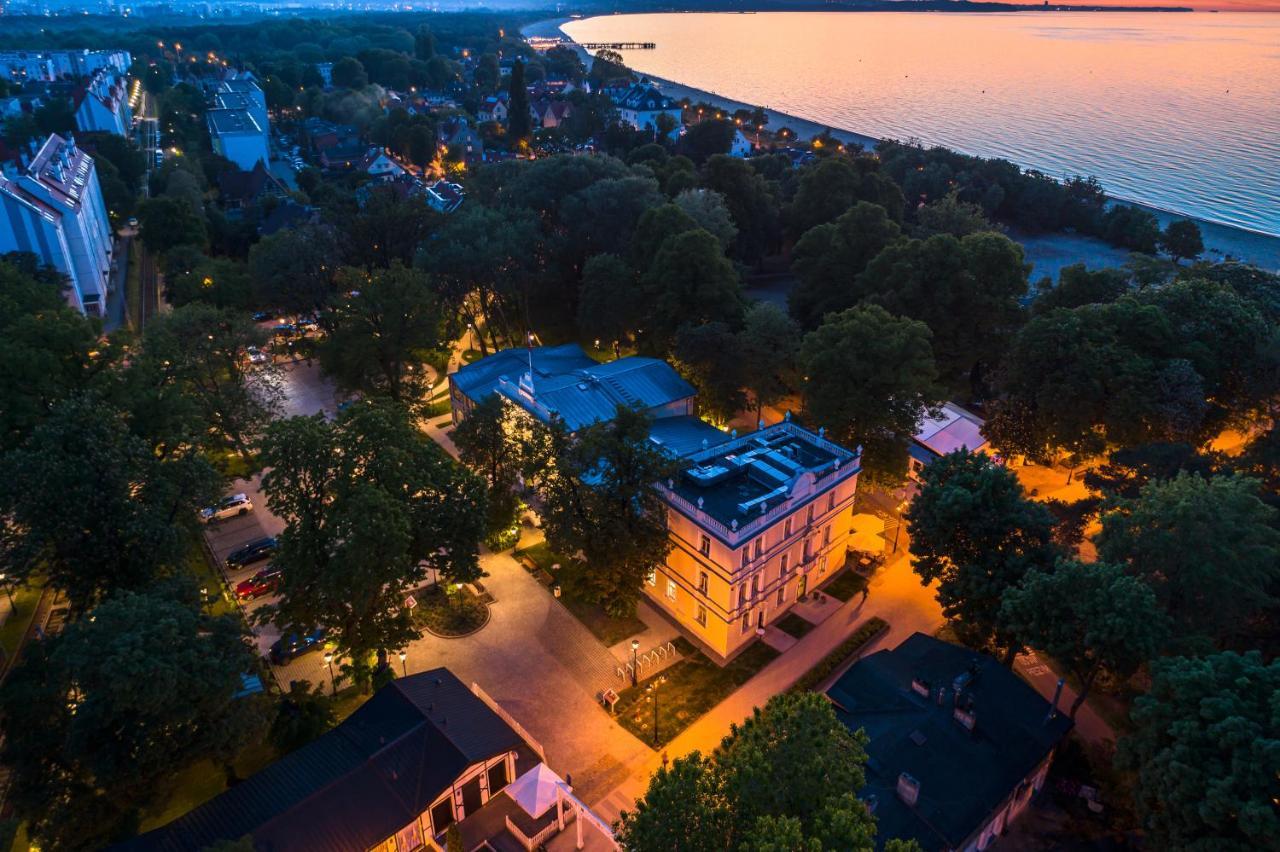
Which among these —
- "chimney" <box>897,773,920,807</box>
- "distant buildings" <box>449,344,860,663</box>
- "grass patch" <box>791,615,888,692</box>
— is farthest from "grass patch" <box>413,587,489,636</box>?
"chimney" <box>897,773,920,807</box>

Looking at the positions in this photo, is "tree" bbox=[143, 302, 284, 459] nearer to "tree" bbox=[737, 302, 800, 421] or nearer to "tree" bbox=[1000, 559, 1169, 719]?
"tree" bbox=[737, 302, 800, 421]

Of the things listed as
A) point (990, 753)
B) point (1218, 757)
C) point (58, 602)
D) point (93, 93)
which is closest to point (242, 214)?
point (93, 93)

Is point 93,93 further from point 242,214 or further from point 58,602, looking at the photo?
point 58,602

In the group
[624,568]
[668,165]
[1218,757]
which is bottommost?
[624,568]

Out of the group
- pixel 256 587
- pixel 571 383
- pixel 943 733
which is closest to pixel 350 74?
pixel 571 383

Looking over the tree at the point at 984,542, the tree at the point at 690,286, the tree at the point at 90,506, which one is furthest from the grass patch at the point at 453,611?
the tree at the point at 690,286

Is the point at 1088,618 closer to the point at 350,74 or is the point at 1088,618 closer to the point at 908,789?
the point at 908,789
